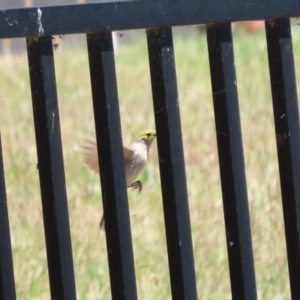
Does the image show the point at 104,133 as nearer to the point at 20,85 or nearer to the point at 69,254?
the point at 69,254

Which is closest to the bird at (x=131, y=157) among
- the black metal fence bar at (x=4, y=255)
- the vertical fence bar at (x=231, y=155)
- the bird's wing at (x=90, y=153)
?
the bird's wing at (x=90, y=153)

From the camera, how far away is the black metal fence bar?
2090mm

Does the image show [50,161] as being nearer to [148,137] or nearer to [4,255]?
[4,255]

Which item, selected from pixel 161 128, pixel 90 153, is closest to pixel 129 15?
pixel 161 128

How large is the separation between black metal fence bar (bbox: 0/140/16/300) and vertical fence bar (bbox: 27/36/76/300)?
9cm

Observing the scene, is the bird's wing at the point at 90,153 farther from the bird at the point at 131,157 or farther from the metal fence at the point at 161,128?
the metal fence at the point at 161,128

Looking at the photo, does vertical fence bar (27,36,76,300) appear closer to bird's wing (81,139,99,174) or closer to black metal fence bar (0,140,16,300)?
black metal fence bar (0,140,16,300)

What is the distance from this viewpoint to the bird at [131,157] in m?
3.57

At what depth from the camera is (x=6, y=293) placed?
2.12 m

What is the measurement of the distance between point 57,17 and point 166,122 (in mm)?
353

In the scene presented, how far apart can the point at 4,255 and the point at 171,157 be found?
442mm

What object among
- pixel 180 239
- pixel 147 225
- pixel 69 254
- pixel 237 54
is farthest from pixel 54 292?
pixel 237 54

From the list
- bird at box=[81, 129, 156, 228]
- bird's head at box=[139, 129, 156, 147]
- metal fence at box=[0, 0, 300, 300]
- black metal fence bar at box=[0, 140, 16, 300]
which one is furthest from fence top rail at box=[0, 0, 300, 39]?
bird's head at box=[139, 129, 156, 147]

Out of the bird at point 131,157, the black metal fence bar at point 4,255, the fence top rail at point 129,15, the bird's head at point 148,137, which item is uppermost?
the fence top rail at point 129,15
